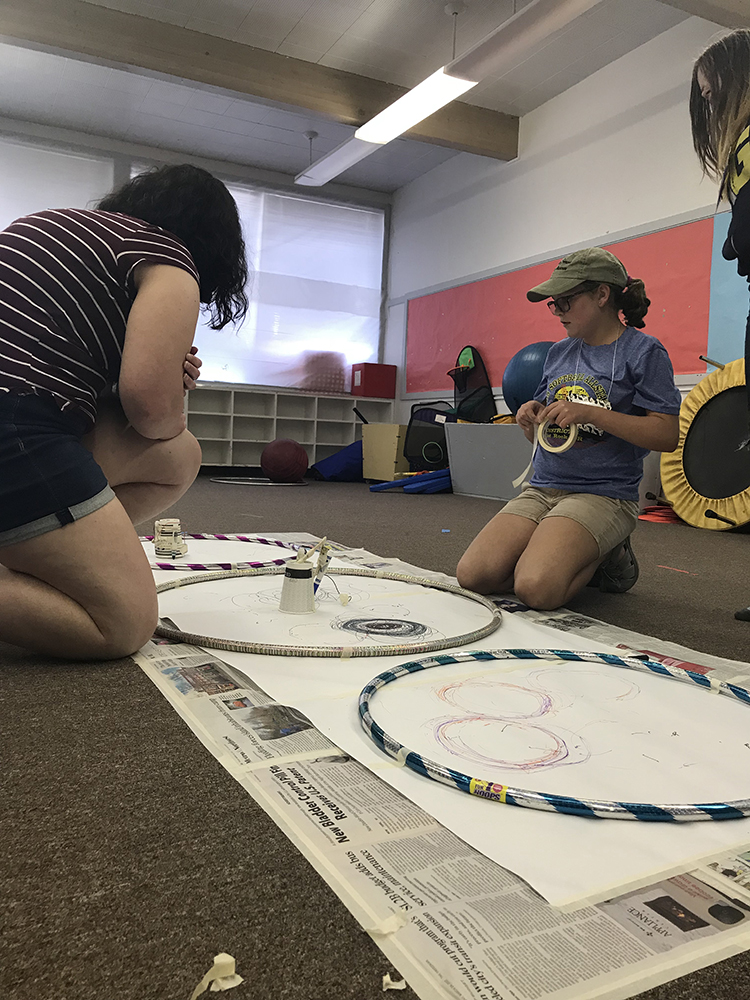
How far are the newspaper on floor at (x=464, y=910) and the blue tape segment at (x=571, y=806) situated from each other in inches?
4.9

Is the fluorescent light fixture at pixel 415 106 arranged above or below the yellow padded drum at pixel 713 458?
above

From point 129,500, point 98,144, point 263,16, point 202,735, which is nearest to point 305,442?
point 98,144

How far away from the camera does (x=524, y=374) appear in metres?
5.51

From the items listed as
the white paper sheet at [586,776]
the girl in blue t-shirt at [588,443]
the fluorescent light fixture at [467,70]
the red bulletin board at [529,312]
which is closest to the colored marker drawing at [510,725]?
the white paper sheet at [586,776]

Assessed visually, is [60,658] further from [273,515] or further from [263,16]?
[263,16]

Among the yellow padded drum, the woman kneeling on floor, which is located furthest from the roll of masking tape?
the yellow padded drum

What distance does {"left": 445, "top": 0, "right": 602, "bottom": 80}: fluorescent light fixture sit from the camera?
4.05m

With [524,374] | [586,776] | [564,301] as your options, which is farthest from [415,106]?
[586,776]

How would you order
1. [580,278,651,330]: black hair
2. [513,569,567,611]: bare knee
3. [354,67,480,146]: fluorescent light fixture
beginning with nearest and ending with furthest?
[513,569,567,611]: bare knee, [580,278,651,330]: black hair, [354,67,480,146]: fluorescent light fixture

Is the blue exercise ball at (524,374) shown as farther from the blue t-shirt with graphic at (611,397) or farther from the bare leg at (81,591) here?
the bare leg at (81,591)

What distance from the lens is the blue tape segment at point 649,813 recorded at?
857 mm

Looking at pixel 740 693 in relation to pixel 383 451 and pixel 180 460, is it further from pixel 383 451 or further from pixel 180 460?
pixel 383 451

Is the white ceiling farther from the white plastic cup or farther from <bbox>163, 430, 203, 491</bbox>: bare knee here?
the white plastic cup

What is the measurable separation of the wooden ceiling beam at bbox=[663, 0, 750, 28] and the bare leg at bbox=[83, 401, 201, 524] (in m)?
3.80
